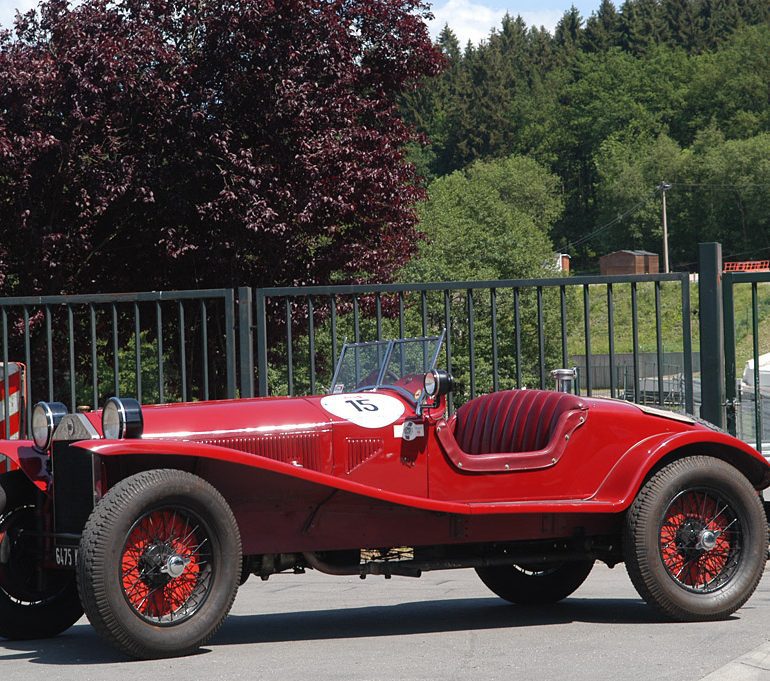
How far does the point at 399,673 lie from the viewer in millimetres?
4793

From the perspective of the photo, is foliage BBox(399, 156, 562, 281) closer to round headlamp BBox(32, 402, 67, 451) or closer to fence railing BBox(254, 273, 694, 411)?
fence railing BBox(254, 273, 694, 411)

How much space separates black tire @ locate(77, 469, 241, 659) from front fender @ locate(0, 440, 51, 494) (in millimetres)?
827

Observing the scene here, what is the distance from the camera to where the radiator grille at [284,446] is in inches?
223

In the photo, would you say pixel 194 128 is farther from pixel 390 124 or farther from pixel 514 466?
pixel 514 466

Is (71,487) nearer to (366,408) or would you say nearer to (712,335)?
(366,408)

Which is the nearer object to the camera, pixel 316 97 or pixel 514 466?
pixel 514 466

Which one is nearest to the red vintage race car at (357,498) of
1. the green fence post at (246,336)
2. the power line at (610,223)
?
the green fence post at (246,336)

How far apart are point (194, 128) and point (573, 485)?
11863mm

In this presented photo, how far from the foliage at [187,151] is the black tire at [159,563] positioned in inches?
437

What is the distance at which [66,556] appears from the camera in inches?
208

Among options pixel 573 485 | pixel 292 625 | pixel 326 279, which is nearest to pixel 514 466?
pixel 573 485

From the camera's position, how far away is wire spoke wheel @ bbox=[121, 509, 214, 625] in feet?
16.8

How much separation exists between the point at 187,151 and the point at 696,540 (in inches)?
473

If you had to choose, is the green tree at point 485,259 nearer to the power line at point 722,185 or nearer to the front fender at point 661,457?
the front fender at point 661,457
